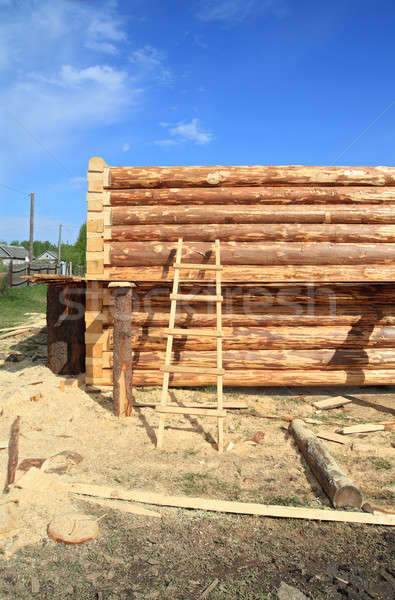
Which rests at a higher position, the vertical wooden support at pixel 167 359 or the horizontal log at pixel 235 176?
the horizontal log at pixel 235 176

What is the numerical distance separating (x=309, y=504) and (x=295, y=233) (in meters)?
4.15

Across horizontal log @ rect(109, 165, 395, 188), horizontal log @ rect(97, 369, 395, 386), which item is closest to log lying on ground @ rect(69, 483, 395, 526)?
horizontal log @ rect(97, 369, 395, 386)

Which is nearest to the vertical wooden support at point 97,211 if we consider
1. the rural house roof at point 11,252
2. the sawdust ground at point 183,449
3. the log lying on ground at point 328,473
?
the sawdust ground at point 183,449

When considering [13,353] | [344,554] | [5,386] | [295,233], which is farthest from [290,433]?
[13,353]

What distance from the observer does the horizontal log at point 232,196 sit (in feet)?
21.2

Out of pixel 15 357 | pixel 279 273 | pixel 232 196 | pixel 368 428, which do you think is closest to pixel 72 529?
pixel 368 428

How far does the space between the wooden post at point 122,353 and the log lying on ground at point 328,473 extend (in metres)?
2.26

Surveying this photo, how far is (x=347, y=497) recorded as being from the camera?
11.1 ft

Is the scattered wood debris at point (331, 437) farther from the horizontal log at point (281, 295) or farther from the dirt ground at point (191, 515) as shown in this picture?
the horizontal log at point (281, 295)

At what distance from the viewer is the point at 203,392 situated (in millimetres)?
6543

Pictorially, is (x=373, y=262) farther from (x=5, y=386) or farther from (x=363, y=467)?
(x=5, y=386)

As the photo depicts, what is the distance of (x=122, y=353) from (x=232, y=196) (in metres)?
3.01

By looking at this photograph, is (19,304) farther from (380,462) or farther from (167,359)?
(380,462)

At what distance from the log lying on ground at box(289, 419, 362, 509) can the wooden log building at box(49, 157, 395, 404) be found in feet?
6.89
